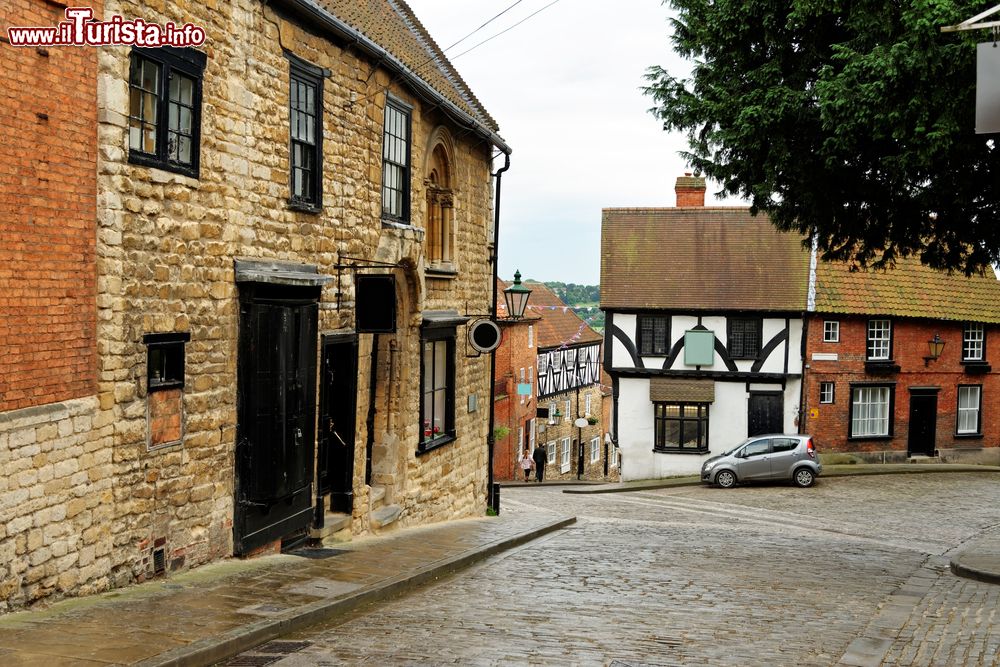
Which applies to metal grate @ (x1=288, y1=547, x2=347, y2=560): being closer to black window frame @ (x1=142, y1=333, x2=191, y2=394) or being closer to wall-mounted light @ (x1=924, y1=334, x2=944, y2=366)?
black window frame @ (x1=142, y1=333, x2=191, y2=394)

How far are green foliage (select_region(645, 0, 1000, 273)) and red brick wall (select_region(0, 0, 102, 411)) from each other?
7.89 metres

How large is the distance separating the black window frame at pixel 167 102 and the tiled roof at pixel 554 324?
126 feet

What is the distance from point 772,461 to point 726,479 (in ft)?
4.65

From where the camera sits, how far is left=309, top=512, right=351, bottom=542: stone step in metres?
12.5

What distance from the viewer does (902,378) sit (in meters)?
34.4

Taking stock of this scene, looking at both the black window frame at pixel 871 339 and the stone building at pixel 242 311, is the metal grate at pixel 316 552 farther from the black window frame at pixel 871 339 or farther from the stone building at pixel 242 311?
the black window frame at pixel 871 339

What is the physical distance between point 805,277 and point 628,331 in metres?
5.86

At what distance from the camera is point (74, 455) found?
323 inches

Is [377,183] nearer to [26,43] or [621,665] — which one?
[26,43]

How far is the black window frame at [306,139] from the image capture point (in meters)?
11.5

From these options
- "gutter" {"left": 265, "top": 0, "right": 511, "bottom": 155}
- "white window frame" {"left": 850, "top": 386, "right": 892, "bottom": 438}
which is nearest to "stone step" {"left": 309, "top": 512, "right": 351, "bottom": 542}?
"gutter" {"left": 265, "top": 0, "right": 511, "bottom": 155}

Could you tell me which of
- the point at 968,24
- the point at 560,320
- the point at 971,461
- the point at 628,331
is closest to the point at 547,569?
the point at 968,24

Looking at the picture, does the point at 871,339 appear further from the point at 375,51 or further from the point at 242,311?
the point at 242,311

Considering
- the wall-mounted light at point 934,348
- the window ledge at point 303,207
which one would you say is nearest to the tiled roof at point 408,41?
the window ledge at point 303,207
